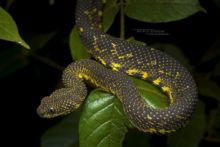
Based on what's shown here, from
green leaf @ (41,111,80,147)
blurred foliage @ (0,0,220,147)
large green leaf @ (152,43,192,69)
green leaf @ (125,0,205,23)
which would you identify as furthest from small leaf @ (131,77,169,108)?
large green leaf @ (152,43,192,69)

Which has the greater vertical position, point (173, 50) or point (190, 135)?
point (173, 50)

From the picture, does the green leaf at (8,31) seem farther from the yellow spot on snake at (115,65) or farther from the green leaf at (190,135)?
the green leaf at (190,135)

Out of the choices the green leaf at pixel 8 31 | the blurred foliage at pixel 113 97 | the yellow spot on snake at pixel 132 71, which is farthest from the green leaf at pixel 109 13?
the green leaf at pixel 8 31

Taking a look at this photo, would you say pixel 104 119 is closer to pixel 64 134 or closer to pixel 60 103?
pixel 60 103

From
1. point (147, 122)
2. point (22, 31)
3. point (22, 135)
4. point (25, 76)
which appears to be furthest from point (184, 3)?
point (22, 135)

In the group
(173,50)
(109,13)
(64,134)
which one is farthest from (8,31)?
(173,50)

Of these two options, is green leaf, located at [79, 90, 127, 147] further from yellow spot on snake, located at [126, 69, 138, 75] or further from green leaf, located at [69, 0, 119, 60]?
green leaf, located at [69, 0, 119, 60]
